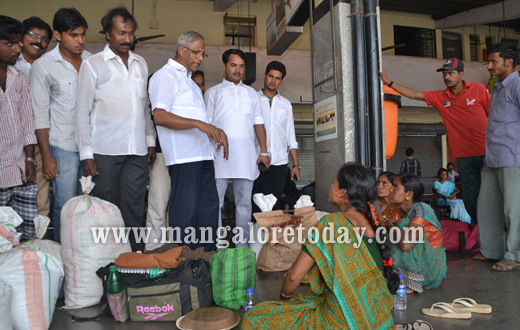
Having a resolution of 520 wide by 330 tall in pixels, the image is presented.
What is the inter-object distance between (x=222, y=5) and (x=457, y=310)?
880 centimetres

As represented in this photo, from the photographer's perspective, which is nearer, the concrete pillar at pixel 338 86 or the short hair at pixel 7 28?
the short hair at pixel 7 28

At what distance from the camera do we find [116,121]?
9.54 feet

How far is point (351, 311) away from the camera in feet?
5.65

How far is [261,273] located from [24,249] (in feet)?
5.86

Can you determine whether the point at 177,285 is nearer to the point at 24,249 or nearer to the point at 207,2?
the point at 24,249

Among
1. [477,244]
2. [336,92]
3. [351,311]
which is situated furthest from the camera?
[477,244]

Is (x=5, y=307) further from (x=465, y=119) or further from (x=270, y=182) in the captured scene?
(x=465, y=119)

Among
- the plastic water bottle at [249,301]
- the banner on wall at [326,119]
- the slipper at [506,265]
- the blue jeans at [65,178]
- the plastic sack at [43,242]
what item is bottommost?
the slipper at [506,265]

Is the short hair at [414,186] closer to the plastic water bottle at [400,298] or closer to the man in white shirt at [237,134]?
the plastic water bottle at [400,298]

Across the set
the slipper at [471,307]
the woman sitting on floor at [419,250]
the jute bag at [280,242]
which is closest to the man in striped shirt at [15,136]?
the jute bag at [280,242]

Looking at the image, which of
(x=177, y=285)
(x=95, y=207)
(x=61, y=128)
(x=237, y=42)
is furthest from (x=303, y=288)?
(x=237, y=42)

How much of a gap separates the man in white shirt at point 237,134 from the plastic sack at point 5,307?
187cm

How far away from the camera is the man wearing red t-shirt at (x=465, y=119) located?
387 centimetres

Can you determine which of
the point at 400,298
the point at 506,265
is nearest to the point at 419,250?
the point at 400,298
